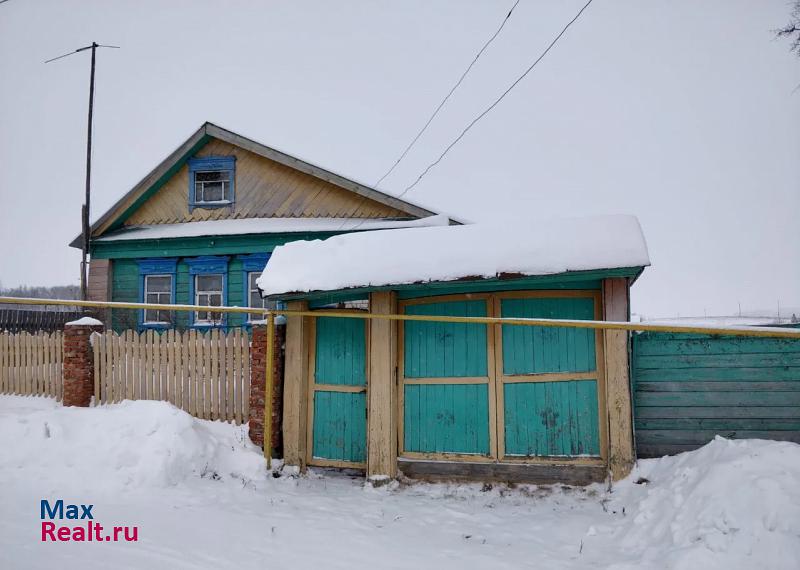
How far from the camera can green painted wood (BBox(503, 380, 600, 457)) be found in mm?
5812

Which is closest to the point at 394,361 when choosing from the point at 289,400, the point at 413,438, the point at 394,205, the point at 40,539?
the point at 413,438

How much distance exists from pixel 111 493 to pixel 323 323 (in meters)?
3.03

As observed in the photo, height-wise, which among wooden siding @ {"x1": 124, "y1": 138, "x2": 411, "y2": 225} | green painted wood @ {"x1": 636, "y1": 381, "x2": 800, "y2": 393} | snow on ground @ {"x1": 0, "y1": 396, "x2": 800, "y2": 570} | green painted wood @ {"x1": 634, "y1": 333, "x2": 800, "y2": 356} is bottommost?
snow on ground @ {"x1": 0, "y1": 396, "x2": 800, "y2": 570}

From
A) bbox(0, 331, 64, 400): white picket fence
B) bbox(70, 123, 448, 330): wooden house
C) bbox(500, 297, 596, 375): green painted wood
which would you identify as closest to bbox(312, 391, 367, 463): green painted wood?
bbox(500, 297, 596, 375): green painted wood

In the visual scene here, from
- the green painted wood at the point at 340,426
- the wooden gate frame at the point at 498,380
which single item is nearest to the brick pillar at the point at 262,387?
the green painted wood at the point at 340,426

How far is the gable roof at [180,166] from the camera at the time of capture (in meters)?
13.2

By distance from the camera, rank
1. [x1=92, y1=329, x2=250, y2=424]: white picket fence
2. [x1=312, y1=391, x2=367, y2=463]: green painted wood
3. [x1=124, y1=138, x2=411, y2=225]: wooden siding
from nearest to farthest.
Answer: [x1=312, y1=391, x2=367, y2=463]: green painted wood < [x1=92, y1=329, x2=250, y2=424]: white picket fence < [x1=124, y1=138, x2=411, y2=225]: wooden siding

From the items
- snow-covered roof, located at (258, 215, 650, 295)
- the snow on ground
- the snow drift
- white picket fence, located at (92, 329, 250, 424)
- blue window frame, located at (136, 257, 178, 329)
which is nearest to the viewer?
the snow on ground

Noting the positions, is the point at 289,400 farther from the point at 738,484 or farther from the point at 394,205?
the point at 394,205

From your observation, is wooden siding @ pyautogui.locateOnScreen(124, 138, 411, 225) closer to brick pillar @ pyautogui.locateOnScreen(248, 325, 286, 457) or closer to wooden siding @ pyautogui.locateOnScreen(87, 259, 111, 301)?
wooden siding @ pyautogui.locateOnScreen(87, 259, 111, 301)

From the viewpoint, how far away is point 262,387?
6.80 metres

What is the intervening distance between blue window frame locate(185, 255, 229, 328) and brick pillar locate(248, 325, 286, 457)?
7.19 metres

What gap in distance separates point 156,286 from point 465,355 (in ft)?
36.2

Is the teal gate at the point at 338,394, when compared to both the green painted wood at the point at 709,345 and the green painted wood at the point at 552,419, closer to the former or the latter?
the green painted wood at the point at 552,419
